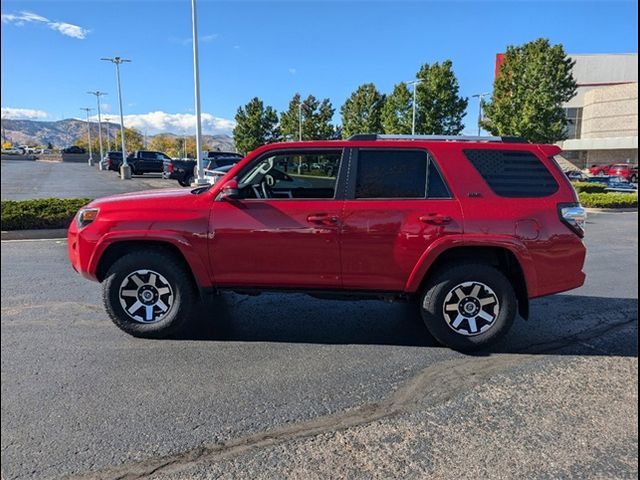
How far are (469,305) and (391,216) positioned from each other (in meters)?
1.05

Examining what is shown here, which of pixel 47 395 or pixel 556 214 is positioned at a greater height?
pixel 556 214

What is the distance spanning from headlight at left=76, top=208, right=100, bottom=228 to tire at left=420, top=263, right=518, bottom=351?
121 inches

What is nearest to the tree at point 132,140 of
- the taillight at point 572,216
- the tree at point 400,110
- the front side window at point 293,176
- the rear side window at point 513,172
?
the tree at point 400,110

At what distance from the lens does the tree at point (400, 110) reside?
36094 millimetres

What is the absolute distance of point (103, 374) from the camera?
11.6ft

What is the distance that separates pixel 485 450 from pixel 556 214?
7.28 ft

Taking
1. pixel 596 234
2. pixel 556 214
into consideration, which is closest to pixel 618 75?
pixel 596 234

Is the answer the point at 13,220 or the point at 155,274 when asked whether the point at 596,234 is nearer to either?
the point at 155,274

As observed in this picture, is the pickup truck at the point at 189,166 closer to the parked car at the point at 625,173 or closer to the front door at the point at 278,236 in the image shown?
the front door at the point at 278,236

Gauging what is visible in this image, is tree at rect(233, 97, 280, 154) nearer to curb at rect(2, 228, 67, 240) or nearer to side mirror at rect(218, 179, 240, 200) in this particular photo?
curb at rect(2, 228, 67, 240)

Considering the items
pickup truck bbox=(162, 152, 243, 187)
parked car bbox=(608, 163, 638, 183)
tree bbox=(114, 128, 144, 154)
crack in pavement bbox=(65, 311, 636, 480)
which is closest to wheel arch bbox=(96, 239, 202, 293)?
crack in pavement bbox=(65, 311, 636, 480)

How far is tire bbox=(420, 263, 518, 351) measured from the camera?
4.05 m

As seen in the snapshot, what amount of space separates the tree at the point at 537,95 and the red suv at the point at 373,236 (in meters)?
25.9

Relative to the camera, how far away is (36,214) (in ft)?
32.0
